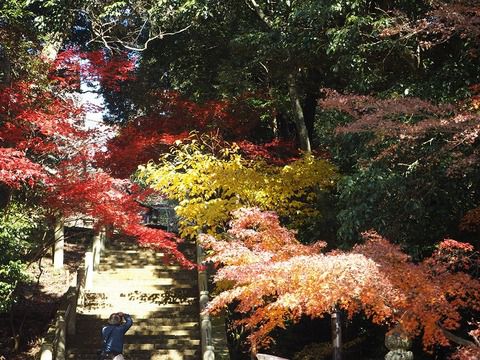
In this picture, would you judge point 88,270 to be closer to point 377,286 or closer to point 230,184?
point 230,184

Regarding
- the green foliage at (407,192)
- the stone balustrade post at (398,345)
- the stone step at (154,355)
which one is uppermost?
the green foliage at (407,192)

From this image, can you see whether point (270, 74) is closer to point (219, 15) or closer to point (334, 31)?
point (219, 15)

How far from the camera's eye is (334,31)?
958cm

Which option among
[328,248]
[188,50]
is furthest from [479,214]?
[188,50]

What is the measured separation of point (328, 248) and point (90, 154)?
5.80m

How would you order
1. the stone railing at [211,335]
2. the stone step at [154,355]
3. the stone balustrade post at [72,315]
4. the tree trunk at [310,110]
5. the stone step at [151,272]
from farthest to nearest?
the tree trunk at [310,110]
the stone step at [151,272]
the stone balustrade post at [72,315]
the stone step at [154,355]
the stone railing at [211,335]

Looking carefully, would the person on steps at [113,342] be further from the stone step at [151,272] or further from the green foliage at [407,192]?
the stone step at [151,272]

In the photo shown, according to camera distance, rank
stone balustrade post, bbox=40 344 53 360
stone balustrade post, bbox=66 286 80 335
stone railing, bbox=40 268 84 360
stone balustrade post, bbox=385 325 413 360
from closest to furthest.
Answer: stone balustrade post, bbox=385 325 413 360, stone balustrade post, bbox=40 344 53 360, stone railing, bbox=40 268 84 360, stone balustrade post, bbox=66 286 80 335

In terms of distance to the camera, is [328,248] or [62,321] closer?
[62,321]

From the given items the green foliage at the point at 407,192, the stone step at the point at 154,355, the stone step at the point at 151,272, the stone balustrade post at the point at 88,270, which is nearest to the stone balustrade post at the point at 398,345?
the green foliage at the point at 407,192

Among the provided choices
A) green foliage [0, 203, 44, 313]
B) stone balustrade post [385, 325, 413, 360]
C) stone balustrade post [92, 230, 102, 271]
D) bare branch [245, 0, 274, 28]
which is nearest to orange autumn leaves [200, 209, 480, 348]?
stone balustrade post [385, 325, 413, 360]

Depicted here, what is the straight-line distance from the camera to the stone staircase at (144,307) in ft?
33.8

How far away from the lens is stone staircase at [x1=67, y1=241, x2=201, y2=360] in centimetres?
1031

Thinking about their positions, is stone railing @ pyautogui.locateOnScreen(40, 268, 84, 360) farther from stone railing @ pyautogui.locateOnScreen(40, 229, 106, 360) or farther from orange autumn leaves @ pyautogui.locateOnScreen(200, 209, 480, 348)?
orange autumn leaves @ pyautogui.locateOnScreen(200, 209, 480, 348)
